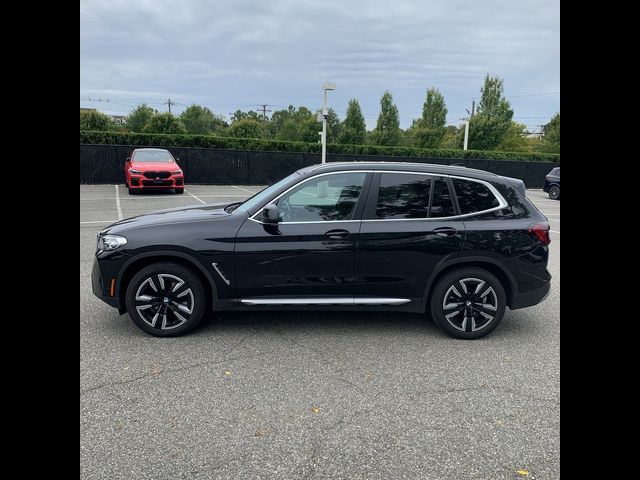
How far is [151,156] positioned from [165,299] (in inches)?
621

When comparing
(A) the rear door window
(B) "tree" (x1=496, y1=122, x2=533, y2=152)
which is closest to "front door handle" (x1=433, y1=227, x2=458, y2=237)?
(A) the rear door window

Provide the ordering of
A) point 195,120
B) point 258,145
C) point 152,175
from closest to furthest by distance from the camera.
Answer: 1. point 152,175
2. point 258,145
3. point 195,120

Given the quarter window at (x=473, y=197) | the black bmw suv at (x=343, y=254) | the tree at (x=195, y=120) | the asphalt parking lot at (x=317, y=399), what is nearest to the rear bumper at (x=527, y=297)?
the black bmw suv at (x=343, y=254)

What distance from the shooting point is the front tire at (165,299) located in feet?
14.9

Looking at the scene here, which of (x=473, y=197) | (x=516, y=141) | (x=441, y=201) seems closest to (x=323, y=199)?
(x=441, y=201)

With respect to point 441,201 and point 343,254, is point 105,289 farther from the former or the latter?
point 441,201

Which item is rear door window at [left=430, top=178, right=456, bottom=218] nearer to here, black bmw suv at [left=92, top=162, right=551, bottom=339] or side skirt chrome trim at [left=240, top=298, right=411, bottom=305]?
black bmw suv at [left=92, top=162, right=551, bottom=339]

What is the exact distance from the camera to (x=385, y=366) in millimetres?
4090

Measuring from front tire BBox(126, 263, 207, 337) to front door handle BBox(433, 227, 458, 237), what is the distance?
2.28 metres

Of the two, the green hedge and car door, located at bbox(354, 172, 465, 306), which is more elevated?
the green hedge

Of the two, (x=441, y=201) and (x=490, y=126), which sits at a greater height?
(x=490, y=126)

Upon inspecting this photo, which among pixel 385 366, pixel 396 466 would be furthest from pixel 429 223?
pixel 396 466

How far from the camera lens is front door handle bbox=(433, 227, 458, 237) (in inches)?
182

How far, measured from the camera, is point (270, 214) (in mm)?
4453
